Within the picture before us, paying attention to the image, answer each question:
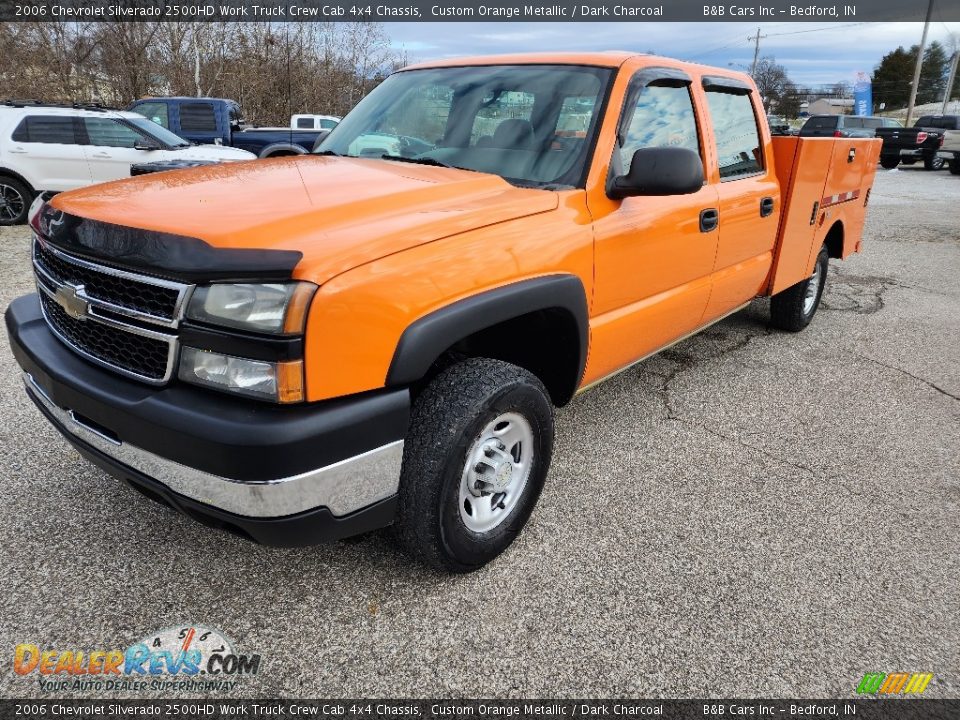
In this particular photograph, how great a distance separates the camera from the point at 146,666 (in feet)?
6.64

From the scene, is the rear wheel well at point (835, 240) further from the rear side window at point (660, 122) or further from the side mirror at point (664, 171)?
the side mirror at point (664, 171)

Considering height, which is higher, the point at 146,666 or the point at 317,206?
the point at 317,206

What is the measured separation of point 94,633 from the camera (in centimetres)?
212

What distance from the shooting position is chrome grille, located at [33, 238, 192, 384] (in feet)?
6.08

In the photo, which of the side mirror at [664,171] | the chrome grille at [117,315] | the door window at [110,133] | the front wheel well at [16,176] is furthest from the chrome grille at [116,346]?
the door window at [110,133]

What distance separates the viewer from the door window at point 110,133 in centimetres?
951

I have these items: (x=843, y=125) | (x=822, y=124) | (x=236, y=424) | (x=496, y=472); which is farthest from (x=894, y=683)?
(x=822, y=124)

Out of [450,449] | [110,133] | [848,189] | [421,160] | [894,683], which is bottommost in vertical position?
[894,683]

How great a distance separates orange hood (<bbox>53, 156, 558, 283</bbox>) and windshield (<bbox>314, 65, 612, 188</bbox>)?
0.19 metres

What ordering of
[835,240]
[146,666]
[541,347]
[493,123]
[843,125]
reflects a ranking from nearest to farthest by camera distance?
[146,666]
[541,347]
[493,123]
[835,240]
[843,125]

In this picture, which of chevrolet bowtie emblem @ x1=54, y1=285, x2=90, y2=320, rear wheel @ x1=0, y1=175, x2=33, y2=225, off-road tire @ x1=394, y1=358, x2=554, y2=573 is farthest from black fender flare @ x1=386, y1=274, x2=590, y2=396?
rear wheel @ x1=0, y1=175, x2=33, y2=225

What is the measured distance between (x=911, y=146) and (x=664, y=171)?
2502 cm

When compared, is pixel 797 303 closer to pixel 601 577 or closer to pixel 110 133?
pixel 601 577

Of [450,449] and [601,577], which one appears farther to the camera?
[601,577]
